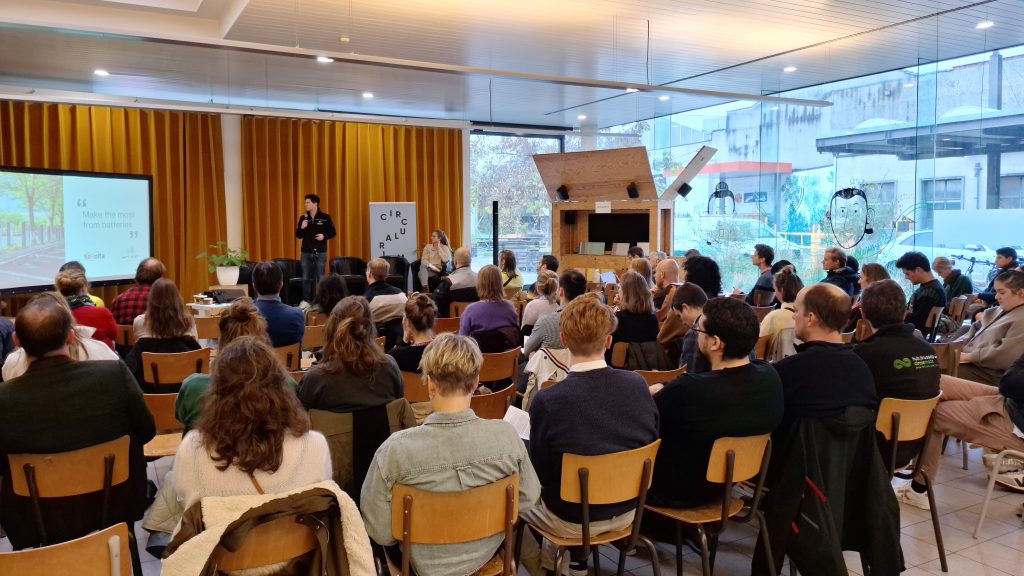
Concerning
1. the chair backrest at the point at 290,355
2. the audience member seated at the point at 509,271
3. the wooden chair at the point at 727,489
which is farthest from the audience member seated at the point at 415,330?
the audience member seated at the point at 509,271

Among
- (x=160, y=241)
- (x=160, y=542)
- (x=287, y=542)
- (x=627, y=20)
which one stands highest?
(x=627, y=20)

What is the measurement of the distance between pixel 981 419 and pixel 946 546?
76 centimetres

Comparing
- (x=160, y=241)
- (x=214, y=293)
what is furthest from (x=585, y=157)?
(x=160, y=241)

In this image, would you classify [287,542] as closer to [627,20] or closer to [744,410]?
[744,410]

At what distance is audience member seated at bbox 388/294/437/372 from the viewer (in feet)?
11.9

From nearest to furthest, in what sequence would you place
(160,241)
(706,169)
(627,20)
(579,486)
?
(579,486)
(627,20)
(160,241)
(706,169)

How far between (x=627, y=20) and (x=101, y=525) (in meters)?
5.83

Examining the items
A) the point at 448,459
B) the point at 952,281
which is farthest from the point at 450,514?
the point at 952,281

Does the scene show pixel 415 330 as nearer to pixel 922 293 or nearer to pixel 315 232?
pixel 922 293

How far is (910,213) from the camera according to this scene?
8.47 m

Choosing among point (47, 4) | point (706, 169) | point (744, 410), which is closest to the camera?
point (744, 410)

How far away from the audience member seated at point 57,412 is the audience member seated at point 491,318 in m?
2.39

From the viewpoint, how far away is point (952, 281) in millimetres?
7289

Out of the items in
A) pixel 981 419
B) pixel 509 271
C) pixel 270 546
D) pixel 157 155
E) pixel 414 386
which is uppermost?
pixel 157 155
